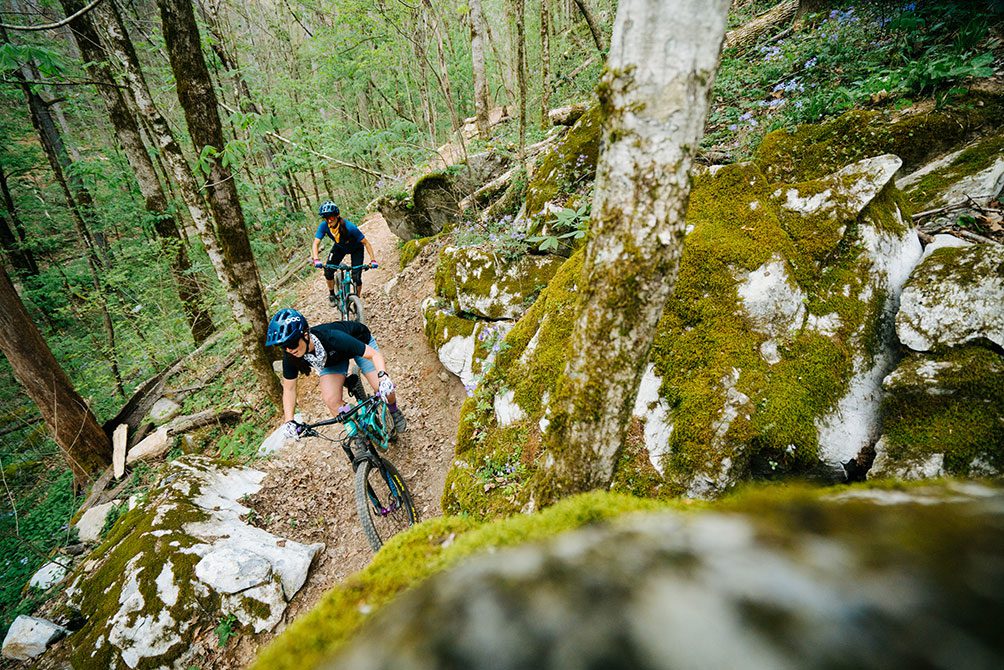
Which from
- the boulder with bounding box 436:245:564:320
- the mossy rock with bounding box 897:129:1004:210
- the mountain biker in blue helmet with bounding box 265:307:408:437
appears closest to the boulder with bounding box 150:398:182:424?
the mountain biker in blue helmet with bounding box 265:307:408:437

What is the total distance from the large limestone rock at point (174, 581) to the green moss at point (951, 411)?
5.93 metres

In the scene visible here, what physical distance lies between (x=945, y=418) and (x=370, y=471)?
5.17m

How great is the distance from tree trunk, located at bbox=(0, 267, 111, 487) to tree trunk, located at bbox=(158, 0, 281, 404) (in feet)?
11.3

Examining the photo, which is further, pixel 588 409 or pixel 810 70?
pixel 810 70

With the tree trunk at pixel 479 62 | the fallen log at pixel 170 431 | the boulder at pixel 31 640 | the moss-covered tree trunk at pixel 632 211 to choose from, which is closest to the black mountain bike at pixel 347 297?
the fallen log at pixel 170 431

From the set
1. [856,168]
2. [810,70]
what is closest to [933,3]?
[810,70]

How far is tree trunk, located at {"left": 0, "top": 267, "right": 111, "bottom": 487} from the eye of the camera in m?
6.36

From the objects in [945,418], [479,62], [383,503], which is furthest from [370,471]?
[479,62]

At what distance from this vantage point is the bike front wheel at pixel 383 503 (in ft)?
13.9

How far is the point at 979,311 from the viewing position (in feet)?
8.99

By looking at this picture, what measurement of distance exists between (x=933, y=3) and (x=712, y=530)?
8778mm

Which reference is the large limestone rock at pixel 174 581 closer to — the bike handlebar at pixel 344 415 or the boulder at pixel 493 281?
the bike handlebar at pixel 344 415

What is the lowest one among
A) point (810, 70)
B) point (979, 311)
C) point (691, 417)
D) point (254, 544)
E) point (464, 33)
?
point (254, 544)

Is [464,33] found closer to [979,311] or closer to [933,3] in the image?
[933,3]
